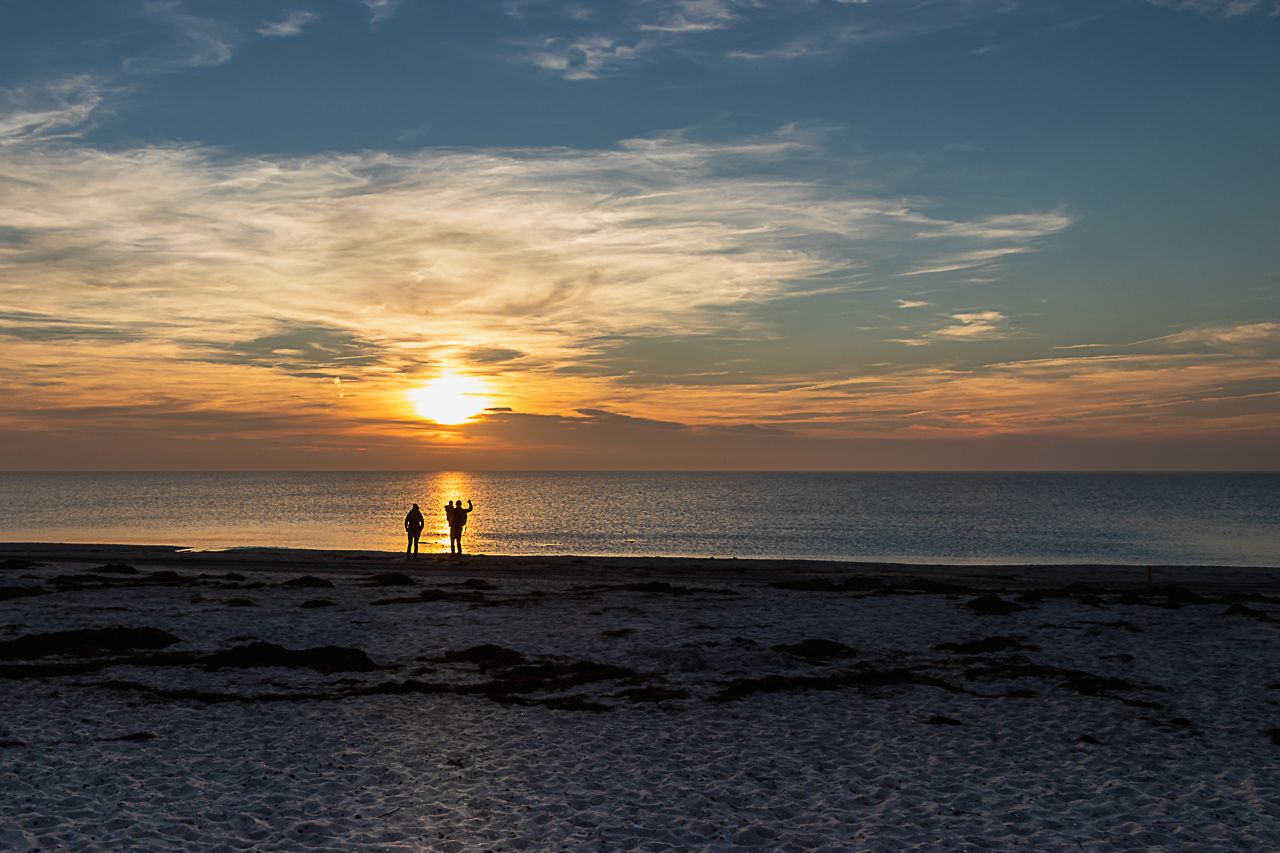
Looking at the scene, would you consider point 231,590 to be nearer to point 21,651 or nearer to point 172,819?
point 21,651

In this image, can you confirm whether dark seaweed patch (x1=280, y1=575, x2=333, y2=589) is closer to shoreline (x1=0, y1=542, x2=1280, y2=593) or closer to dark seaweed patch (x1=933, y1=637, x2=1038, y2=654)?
shoreline (x1=0, y1=542, x2=1280, y2=593)

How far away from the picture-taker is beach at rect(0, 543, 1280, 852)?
870 centimetres

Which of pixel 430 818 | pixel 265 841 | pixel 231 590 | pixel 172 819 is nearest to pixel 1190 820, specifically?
pixel 430 818

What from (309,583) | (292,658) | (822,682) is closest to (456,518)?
(309,583)

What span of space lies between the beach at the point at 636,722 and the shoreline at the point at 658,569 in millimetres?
7039

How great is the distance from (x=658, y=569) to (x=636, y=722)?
73.6 ft

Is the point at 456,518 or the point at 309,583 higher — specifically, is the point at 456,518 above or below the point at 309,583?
above

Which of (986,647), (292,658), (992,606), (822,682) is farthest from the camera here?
(992,606)

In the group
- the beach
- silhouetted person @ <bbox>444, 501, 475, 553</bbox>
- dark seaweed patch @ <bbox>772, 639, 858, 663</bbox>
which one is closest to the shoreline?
silhouetted person @ <bbox>444, 501, 475, 553</bbox>

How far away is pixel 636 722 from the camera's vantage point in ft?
41.7

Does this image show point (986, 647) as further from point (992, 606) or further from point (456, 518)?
point (456, 518)

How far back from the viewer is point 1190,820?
8.93m

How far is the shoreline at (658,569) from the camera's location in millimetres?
31828

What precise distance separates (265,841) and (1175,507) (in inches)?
5109
